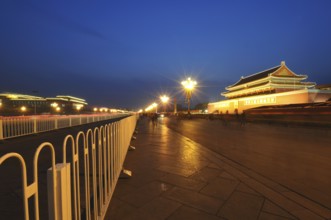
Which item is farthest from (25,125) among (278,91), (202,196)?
(278,91)

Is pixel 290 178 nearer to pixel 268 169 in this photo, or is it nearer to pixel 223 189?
pixel 268 169

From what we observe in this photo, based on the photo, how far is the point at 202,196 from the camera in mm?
3557

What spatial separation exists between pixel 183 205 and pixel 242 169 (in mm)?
2572

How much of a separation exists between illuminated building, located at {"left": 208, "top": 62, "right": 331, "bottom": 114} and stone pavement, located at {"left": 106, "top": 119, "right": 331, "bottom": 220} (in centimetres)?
3125

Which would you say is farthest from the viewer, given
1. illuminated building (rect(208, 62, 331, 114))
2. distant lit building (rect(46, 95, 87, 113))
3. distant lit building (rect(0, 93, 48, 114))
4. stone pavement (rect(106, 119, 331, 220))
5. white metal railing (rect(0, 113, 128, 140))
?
distant lit building (rect(46, 95, 87, 113))

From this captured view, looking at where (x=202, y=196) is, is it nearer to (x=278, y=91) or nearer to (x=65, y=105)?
(x=278, y=91)

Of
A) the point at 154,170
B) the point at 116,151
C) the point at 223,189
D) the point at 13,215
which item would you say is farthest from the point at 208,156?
the point at 13,215

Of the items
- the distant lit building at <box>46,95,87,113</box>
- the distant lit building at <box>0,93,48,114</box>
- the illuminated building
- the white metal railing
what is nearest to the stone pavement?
the white metal railing

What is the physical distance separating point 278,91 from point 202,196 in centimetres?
4643

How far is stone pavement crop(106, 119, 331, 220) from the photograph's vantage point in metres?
2.95

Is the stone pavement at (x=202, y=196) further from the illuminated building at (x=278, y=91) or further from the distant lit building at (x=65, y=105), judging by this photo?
the distant lit building at (x=65, y=105)

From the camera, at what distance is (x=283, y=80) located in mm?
45094

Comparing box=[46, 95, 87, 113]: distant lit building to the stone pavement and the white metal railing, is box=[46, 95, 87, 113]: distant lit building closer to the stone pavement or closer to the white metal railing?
the white metal railing

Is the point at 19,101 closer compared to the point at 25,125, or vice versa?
the point at 25,125
